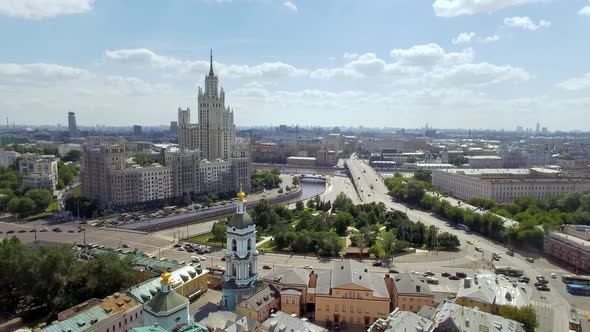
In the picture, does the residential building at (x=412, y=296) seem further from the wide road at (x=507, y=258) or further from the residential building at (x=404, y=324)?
the wide road at (x=507, y=258)

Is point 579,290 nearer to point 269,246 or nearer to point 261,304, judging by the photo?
point 261,304

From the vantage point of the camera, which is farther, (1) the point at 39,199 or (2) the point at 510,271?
(1) the point at 39,199

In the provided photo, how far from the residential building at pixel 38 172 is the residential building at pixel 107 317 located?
3194 inches

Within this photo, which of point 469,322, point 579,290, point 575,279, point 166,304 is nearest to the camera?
point 469,322

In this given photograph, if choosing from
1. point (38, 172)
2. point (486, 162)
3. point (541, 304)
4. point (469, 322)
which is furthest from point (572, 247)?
point (486, 162)

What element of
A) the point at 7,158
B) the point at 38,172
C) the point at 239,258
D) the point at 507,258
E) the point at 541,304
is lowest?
the point at 541,304

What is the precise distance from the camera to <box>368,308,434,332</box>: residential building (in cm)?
3502

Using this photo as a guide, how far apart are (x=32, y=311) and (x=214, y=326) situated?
22.4 m

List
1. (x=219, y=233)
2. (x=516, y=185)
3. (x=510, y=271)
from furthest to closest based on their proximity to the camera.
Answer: (x=516, y=185) < (x=219, y=233) < (x=510, y=271)

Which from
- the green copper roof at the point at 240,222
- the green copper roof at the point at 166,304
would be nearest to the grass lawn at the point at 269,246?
the green copper roof at the point at 240,222

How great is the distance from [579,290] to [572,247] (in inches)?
453

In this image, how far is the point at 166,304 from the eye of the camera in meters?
34.0

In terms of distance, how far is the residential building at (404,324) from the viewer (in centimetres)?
3502

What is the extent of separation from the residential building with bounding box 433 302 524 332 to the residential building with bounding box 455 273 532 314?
5.04 metres
